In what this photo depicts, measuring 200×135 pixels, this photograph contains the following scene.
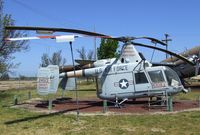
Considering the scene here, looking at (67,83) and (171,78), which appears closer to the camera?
(171,78)

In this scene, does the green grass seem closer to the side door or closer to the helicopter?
the helicopter

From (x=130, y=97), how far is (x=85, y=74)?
2.89 meters

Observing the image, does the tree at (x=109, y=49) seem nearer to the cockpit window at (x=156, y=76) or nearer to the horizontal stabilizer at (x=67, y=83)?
the horizontal stabilizer at (x=67, y=83)

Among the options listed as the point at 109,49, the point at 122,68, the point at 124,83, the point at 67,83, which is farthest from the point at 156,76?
the point at 109,49

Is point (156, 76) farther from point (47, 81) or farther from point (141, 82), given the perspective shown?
point (47, 81)

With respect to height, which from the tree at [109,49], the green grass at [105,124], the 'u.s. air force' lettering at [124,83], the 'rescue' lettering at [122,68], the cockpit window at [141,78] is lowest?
the green grass at [105,124]

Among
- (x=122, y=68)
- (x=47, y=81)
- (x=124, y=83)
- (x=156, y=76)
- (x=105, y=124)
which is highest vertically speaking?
(x=122, y=68)

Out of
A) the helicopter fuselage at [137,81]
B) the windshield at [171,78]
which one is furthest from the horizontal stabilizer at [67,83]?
the windshield at [171,78]

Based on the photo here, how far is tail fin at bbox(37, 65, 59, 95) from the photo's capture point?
59.4 ft

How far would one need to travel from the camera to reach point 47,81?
18.1 metres

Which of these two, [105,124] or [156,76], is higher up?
[156,76]

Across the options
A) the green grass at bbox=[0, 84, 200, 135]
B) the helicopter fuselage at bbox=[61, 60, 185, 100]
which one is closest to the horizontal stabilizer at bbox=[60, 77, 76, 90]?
the helicopter fuselage at bbox=[61, 60, 185, 100]

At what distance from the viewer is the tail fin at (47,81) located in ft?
59.4

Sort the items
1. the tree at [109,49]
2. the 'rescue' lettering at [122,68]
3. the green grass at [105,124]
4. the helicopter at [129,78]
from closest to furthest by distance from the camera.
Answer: the green grass at [105,124]
the helicopter at [129,78]
the 'rescue' lettering at [122,68]
the tree at [109,49]
